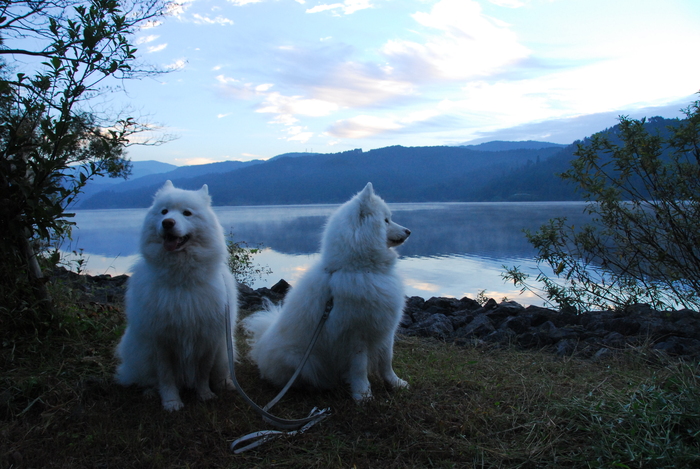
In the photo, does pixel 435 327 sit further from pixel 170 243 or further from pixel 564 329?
pixel 170 243

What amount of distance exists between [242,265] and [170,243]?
276 inches

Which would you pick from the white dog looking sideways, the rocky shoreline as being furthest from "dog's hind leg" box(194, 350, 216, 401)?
the rocky shoreline

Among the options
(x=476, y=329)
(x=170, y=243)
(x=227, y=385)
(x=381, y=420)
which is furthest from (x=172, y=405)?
(x=476, y=329)

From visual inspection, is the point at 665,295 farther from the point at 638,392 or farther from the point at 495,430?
the point at 495,430

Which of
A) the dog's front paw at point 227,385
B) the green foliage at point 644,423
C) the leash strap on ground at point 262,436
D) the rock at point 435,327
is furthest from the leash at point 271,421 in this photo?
the rock at point 435,327

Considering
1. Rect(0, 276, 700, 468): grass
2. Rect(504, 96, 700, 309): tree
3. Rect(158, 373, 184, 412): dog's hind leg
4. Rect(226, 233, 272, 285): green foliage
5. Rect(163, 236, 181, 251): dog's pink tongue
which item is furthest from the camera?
Rect(226, 233, 272, 285): green foliage

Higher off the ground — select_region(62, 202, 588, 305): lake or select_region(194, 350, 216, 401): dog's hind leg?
select_region(194, 350, 216, 401): dog's hind leg

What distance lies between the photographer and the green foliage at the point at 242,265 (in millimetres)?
9000

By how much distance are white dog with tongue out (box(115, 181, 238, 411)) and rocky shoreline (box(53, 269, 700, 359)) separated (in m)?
2.79

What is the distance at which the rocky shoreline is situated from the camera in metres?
4.11

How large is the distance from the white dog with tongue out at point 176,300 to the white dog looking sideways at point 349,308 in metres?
0.57

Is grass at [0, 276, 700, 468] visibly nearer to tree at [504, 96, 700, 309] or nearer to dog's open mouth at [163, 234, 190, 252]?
dog's open mouth at [163, 234, 190, 252]

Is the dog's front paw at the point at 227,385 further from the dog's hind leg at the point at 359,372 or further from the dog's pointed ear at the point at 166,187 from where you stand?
the dog's pointed ear at the point at 166,187

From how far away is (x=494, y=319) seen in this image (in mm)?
5668
